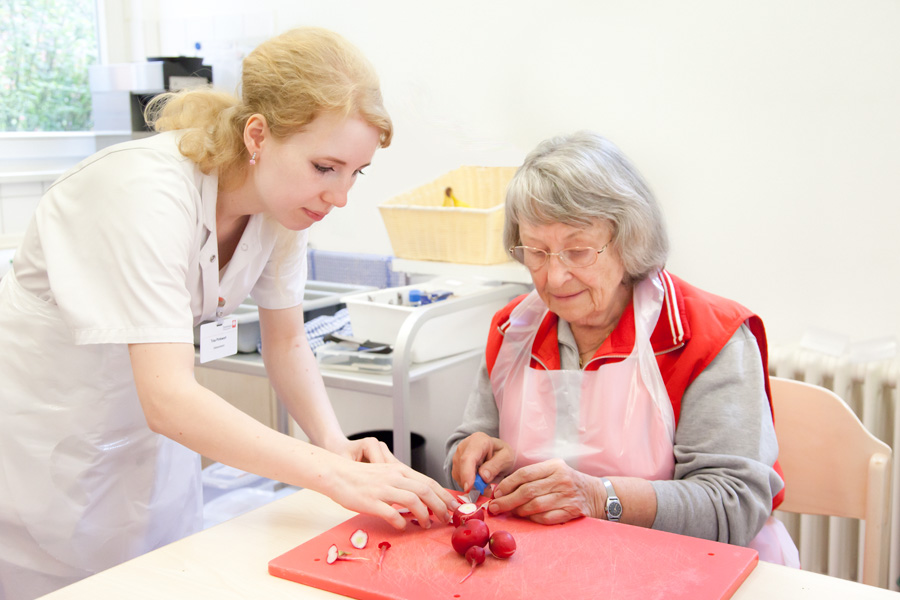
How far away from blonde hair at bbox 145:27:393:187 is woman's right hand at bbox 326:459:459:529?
495 millimetres

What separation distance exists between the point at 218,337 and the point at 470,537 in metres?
0.61

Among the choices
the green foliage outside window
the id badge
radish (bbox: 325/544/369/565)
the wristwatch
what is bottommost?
the wristwatch

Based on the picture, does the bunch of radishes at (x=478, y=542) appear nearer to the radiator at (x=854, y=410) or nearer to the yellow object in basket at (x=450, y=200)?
the radiator at (x=854, y=410)

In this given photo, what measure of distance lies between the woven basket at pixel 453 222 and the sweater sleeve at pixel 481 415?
620mm

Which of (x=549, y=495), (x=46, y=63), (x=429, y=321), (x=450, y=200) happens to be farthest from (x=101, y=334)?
(x=46, y=63)

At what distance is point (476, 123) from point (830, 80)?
40.6 inches

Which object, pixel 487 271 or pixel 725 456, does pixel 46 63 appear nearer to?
pixel 487 271

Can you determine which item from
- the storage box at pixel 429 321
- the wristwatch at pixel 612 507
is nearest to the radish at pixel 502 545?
the wristwatch at pixel 612 507

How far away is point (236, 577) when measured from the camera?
1.00 m

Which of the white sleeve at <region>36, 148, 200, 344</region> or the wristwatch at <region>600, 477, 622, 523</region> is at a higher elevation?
the white sleeve at <region>36, 148, 200, 344</region>

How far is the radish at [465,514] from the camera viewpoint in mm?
1108

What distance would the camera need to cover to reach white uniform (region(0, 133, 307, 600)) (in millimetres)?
1063

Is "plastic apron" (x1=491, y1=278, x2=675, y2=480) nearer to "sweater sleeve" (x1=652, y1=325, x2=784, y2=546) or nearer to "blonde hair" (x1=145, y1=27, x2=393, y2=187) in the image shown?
"sweater sleeve" (x1=652, y1=325, x2=784, y2=546)

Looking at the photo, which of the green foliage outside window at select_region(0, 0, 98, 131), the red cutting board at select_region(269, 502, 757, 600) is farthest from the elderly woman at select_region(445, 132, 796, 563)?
the green foliage outside window at select_region(0, 0, 98, 131)
